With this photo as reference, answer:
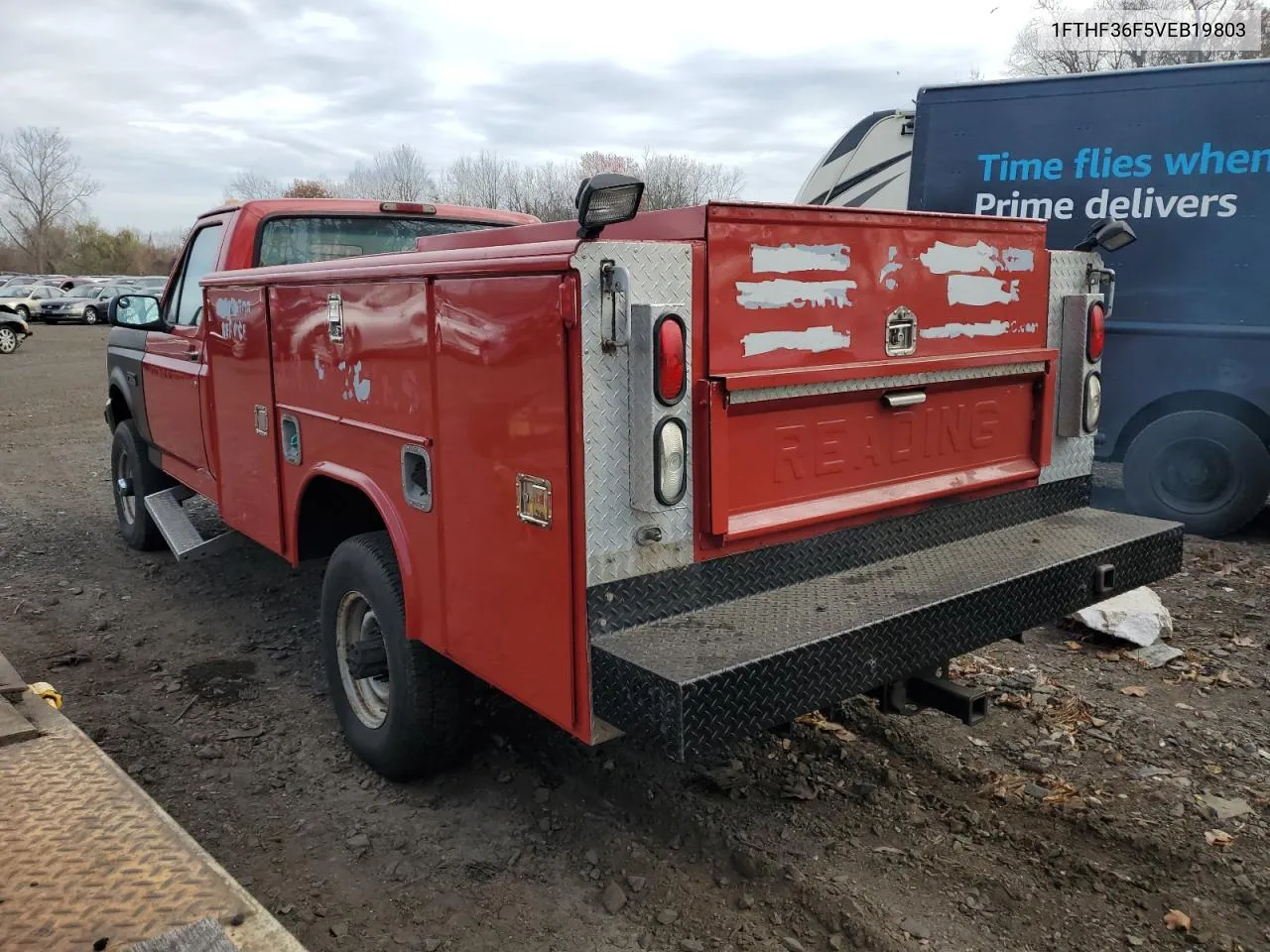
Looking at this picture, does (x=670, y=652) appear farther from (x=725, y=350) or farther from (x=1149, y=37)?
(x=1149, y=37)

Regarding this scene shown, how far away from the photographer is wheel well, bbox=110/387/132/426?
6623 millimetres

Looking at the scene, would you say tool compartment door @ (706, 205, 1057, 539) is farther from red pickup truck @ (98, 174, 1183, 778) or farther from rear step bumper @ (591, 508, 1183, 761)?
rear step bumper @ (591, 508, 1183, 761)

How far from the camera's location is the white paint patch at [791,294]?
8.96ft

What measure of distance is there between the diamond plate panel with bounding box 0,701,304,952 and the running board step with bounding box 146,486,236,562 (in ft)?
8.14

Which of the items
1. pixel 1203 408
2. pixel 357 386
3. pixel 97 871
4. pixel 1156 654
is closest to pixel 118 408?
pixel 357 386

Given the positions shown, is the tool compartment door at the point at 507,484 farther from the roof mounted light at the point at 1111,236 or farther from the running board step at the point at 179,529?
the running board step at the point at 179,529

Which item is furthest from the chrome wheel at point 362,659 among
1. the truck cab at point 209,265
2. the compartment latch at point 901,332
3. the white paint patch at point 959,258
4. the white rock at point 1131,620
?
the white rock at point 1131,620

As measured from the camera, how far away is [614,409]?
252 cm

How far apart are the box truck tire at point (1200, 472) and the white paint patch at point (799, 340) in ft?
15.5

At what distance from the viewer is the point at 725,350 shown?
2.69 meters

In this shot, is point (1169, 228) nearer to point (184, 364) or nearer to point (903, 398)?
point (903, 398)

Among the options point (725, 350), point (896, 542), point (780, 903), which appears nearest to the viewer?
point (725, 350)

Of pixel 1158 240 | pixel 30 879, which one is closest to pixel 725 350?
pixel 30 879

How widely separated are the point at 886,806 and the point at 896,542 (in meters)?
0.87
